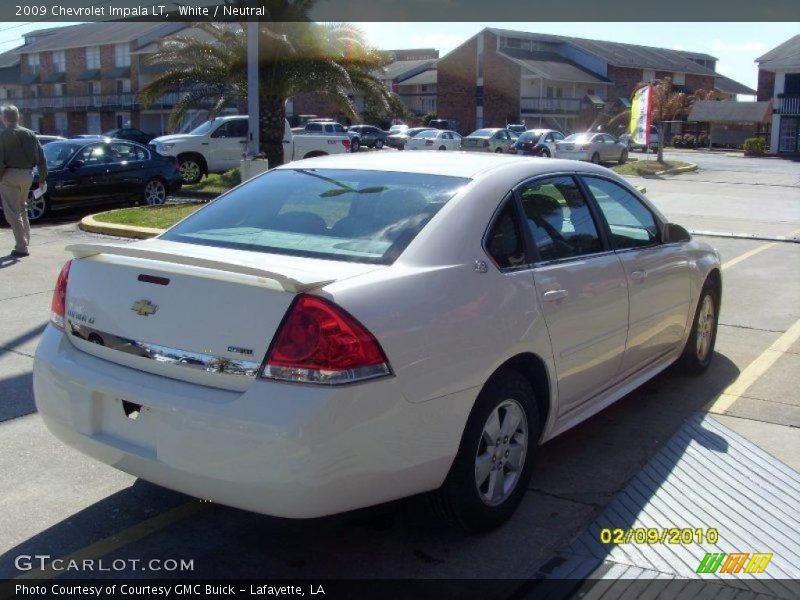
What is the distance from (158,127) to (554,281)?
61.4m

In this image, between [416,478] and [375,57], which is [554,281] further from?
[375,57]

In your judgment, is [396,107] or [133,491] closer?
[133,491]

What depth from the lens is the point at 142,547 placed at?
3654mm

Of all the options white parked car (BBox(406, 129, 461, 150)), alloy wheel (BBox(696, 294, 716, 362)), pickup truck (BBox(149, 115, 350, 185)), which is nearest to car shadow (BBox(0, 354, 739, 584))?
alloy wheel (BBox(696, 294, 716, 362))

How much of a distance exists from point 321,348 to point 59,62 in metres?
69.6

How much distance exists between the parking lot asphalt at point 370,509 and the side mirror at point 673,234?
1.05m

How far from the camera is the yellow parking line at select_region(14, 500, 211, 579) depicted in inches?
135

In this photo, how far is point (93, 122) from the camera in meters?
64.1

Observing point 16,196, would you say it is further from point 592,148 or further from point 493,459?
point 592,148

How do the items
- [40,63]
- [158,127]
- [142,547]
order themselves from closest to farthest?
[142,547] → [158,127] → [40,63]

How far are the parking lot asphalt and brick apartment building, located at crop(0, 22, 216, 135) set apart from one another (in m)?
55.0

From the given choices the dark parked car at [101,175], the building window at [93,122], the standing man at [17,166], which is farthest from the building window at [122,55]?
the standing man at [17,166]

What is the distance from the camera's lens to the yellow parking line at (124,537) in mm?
3426

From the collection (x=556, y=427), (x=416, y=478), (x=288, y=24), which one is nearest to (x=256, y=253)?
(x=416, y=478)
